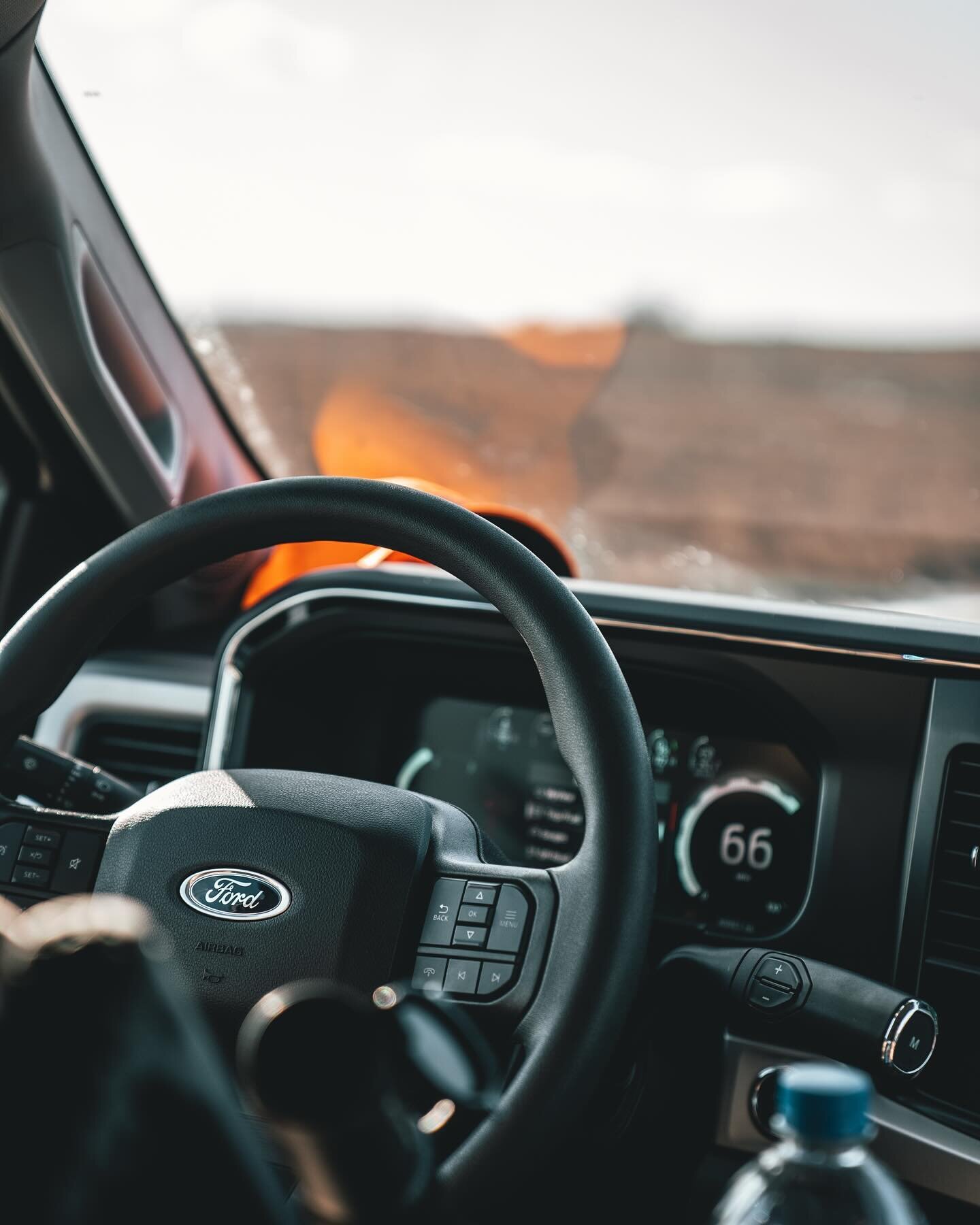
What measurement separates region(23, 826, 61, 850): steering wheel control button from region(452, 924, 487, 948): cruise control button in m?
0.38

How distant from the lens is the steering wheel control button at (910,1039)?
3.83ft

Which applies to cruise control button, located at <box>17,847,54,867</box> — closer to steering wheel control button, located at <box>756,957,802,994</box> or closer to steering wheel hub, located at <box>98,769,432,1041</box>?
steering wheel hub, located at <box>98,769,432,1041</box>

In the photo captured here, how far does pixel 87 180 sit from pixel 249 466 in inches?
20.9

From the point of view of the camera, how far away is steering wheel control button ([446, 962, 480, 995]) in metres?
1.02

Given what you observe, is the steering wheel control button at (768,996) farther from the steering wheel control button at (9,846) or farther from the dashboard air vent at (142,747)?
the dashboard air vent at (142,747)

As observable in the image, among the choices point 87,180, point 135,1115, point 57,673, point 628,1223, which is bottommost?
point 628,1223

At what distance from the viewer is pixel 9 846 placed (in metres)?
1.17

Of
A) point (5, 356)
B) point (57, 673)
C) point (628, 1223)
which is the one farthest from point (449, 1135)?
point (5, 356)

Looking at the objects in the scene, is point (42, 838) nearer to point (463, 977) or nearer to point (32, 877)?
point (32, 877)

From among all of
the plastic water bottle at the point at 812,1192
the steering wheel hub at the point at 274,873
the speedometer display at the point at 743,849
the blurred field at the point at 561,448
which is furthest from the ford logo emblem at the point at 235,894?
the blurred field at the point at 561,448

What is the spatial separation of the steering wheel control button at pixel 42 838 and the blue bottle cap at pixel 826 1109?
0.80 meters

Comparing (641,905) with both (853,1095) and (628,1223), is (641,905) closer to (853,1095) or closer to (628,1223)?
(853,1095)

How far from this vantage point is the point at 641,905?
94 centimetres

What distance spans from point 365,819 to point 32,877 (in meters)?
0.30
